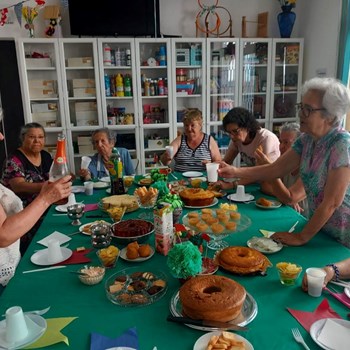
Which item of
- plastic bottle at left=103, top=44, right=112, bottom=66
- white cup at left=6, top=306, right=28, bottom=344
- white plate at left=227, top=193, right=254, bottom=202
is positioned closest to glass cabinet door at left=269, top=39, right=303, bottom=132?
plastic bottle at left=103, top=44, right=112, bottom=66

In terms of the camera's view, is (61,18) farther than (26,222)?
Yes

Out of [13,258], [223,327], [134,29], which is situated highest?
[134,29]

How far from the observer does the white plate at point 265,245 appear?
4.74 ft

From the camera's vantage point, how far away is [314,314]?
1065 mm

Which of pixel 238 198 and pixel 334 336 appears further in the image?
pixel 238 198

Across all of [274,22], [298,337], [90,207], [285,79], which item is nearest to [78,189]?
[90,207]

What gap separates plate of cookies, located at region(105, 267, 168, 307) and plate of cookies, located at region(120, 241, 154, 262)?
0.10 meters

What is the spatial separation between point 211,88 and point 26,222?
143 inches

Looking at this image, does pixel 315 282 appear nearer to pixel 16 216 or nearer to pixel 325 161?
pixel 325 161

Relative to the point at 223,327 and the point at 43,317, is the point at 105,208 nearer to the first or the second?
the point at 43,317

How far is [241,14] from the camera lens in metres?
4.52

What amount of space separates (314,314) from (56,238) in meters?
1.21

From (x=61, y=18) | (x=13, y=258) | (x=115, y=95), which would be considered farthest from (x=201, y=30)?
(x=13, y=258)

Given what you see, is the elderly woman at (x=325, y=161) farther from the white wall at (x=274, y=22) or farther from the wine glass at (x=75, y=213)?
the white wall at (x=274, y=22)
